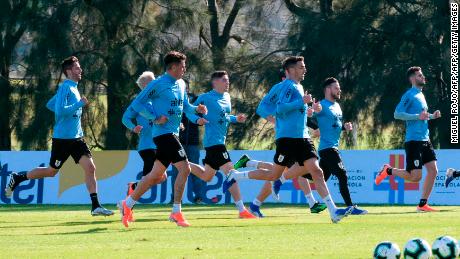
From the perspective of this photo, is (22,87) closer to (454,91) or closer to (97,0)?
(97,0)

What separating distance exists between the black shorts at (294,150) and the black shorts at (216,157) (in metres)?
2.48

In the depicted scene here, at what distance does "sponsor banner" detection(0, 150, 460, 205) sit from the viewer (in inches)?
863

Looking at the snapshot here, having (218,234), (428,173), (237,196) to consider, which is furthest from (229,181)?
(218,234)

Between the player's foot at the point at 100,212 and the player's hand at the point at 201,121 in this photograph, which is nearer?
the player's foot at the point at 100,212

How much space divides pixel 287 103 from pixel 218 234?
8.41ft

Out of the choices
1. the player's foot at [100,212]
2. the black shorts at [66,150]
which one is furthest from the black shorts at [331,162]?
the black shorts at [66,150]

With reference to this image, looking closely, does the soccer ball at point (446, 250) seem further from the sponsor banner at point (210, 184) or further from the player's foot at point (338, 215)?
the sponsor banner at point (210, 184)

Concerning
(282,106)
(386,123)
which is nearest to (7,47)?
(386,123)

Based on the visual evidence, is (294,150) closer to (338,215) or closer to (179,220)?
(338,215)

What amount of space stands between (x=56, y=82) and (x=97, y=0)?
2537 mm

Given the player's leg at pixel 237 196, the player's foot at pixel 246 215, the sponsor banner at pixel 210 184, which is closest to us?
the player's foot at pixel 246 215

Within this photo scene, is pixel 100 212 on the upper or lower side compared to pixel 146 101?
lower

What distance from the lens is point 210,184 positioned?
904 inches

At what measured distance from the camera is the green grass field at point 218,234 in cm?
1038
